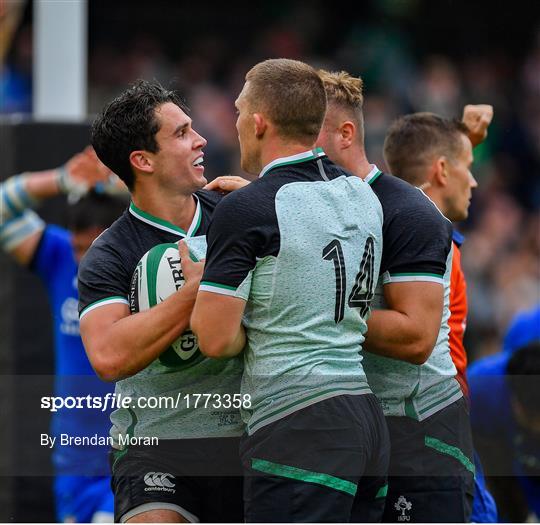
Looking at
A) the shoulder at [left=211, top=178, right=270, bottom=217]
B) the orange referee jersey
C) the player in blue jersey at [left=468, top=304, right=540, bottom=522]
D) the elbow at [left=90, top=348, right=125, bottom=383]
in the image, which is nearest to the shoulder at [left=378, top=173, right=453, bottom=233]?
the shoulder at [left=211, top=178, right=270, bottom=217]

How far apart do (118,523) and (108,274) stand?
794 millimetres

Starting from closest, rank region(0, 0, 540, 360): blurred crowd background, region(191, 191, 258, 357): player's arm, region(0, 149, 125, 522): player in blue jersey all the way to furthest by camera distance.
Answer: region(191, 191, 258, 357): player's arm, region(0, 149, 125, 522): player in blue jersey, region(0, 0, 540, 360): blurred crowd background

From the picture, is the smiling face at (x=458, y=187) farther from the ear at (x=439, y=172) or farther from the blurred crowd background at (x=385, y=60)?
the blurred crowd background at (x=385, y=60)

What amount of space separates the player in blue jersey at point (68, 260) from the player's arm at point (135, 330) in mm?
2089

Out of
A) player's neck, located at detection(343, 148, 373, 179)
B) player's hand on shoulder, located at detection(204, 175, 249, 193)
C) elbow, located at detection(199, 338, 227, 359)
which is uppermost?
player's neck, located at detection(343, 148, 373, 179)

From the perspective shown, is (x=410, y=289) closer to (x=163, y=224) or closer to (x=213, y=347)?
(x=213, y=347)

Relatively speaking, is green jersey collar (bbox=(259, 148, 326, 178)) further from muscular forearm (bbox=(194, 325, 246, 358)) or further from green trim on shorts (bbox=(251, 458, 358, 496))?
green trim on shorts (bbox=(251, 458, 358, 496))

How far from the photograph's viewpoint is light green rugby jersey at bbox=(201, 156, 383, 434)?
323cm

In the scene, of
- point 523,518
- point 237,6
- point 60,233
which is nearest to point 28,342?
point 60,233

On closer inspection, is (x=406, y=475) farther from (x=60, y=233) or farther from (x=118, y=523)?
(x=60, y=233)

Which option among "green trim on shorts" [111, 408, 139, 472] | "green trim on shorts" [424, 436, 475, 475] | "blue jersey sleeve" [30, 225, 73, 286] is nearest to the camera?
"green trim on shorts" [111, 408, 139, 472]

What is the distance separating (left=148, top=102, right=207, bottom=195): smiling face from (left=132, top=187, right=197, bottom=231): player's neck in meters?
0.04

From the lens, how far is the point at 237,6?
1405 centimetres

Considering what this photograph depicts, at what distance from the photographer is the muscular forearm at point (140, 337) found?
11.1 feet
